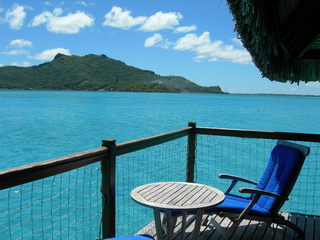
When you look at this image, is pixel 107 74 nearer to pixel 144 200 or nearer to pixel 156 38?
pixel 156 38

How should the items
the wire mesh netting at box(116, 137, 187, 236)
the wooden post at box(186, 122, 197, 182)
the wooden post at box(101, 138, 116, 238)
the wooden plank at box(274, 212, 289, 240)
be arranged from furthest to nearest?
the wire mesh netting at box(116, 137, 187, 236) < the wooden post at box(186, 122, 197, 182) < the wooden plank at box(274, 212, 289, 240) < the wooden post at box(101, 138, 116, 238)

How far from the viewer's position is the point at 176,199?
245cm

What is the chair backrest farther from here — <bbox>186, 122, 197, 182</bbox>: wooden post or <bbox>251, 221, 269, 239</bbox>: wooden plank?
<bbox>186, 122, 197, 182</bbox>: wooden post

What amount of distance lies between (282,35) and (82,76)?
452ft

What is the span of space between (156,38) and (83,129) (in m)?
83.6

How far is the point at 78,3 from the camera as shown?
6412 centimetres

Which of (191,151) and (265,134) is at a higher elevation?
(265,134)

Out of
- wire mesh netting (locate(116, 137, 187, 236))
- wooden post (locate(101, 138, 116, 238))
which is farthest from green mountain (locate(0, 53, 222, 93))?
wooden post (locate(101, 138, 116, 238))

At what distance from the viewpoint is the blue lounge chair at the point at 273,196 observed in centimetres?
299

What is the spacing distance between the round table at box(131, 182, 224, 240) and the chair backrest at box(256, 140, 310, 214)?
83 cm

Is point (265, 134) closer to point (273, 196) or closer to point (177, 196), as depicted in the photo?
point (273, 196)

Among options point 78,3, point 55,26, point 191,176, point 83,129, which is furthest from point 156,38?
point 191,176

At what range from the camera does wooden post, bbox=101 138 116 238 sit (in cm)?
263

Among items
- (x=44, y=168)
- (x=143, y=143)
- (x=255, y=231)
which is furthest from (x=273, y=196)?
(x=44, y=168)
